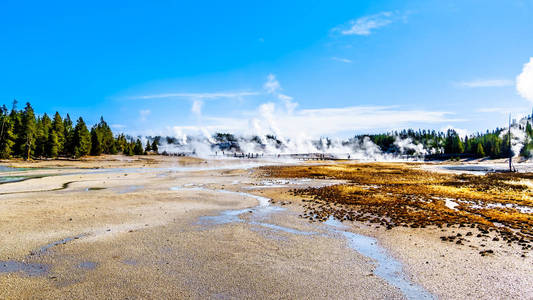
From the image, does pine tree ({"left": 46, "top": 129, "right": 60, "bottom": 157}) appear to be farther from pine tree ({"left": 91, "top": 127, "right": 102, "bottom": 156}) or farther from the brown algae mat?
the brown algae mat

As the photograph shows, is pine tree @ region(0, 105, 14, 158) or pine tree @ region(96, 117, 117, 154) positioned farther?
pine tree @ region(96, 117, 117, 154)

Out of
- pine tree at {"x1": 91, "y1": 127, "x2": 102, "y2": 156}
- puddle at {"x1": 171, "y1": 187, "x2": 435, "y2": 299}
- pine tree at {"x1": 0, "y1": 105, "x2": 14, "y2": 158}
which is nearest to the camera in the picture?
puddle at {"x1": 171, "y1": 187, "x2": 435, "y2": 299}

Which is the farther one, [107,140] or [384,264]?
[107,140]

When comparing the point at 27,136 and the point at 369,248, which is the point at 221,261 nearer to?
the point at 369,248

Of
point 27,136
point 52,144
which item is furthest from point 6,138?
point 52,144

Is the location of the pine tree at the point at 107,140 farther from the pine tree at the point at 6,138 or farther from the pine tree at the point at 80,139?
the pine tree at the point at 6,138

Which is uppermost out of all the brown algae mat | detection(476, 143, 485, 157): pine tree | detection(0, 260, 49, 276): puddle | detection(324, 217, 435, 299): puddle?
detection(476, 143, 485, 157): pine tree

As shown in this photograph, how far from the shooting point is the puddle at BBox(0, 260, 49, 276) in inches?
400

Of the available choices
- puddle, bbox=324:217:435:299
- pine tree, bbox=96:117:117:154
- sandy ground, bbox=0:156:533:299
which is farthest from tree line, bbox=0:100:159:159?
puddle, bbox=324:217:435:299

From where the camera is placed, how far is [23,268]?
34.4 ft

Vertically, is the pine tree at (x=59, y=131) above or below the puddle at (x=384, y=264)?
above

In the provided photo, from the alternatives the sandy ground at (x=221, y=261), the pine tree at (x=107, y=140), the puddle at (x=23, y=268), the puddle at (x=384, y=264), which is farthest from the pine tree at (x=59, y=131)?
the puddle at (x=384, y=264)

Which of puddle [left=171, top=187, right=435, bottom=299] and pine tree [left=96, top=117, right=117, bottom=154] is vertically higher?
pine tree [left=96, top=117, right=117, bottom=154]

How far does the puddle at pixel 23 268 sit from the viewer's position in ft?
33.3
